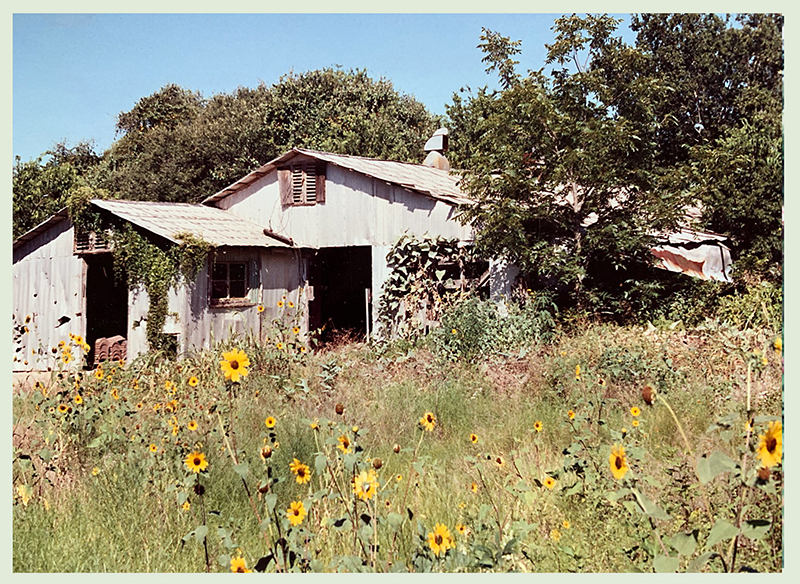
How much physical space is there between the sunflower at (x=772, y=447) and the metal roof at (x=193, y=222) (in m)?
8.11

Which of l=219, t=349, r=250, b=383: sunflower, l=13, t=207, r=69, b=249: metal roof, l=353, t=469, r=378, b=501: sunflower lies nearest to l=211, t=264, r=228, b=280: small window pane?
l=13, t=207, r=69, b=249: metal roof

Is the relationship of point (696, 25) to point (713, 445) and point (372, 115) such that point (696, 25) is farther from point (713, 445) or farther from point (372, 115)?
point (372, 115)

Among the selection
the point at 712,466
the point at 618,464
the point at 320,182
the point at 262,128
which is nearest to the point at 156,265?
the point at 320,182

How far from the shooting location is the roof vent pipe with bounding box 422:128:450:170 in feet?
46.8

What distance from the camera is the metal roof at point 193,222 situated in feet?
30.9

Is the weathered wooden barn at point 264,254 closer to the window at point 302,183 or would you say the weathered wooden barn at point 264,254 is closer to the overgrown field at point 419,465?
the window at point 302,183

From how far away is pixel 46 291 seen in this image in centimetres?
776

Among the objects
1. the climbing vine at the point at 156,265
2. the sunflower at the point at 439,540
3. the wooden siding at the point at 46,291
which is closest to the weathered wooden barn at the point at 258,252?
the wooden siding at the point at 46,291

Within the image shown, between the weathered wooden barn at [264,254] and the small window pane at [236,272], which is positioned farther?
the small window pane at [236,272]

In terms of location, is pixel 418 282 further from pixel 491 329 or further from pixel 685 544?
pixel 685 544

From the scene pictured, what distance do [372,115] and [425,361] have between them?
1340 centimetres

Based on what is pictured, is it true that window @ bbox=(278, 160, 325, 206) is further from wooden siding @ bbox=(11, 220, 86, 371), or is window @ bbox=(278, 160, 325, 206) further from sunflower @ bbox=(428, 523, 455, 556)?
sunflower @ bbox=(428, 523, 455, 556)

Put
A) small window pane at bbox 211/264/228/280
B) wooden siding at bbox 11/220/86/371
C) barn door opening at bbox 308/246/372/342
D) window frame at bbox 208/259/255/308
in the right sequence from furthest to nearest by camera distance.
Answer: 1. barn door opening at bbox 308/246/372/342
2. small window pane at bbox 211/264/228/280
3. window frame at bbox 208/259/255/308
4. wooden siding at bbox 11/220/86/371

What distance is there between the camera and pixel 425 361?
7.67 metres
